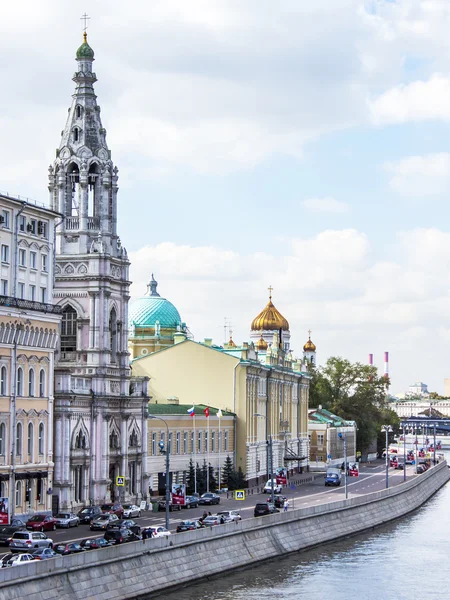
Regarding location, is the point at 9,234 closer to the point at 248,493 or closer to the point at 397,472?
the point at 248,493

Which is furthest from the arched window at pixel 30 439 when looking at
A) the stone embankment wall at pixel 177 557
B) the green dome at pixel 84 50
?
the green dome at pixel 84 50

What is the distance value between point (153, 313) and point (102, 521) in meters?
Answer: 66.8

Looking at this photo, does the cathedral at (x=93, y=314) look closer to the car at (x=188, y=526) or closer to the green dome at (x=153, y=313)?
the car at (x=188, y=526)

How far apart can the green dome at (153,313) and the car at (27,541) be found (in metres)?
76.5

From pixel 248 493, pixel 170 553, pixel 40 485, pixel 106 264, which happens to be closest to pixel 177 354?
pixel 248 493

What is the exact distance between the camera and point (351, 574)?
222 ft

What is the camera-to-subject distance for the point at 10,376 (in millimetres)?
78062

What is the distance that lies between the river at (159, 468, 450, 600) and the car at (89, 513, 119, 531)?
32.5 feet

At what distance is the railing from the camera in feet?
254

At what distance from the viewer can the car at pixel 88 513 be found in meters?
79.9

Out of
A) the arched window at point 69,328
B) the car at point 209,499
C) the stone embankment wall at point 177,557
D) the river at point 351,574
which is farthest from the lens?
the car at point 209,499

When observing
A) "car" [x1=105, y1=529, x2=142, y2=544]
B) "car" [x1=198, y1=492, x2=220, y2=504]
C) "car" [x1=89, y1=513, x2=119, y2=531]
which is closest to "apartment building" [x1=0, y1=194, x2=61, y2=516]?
"car" [x1=89, y1=513, x2=119, y2=531]

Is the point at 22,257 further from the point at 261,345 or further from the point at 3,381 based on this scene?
the point at 261,345

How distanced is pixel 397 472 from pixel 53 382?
80.1 m
